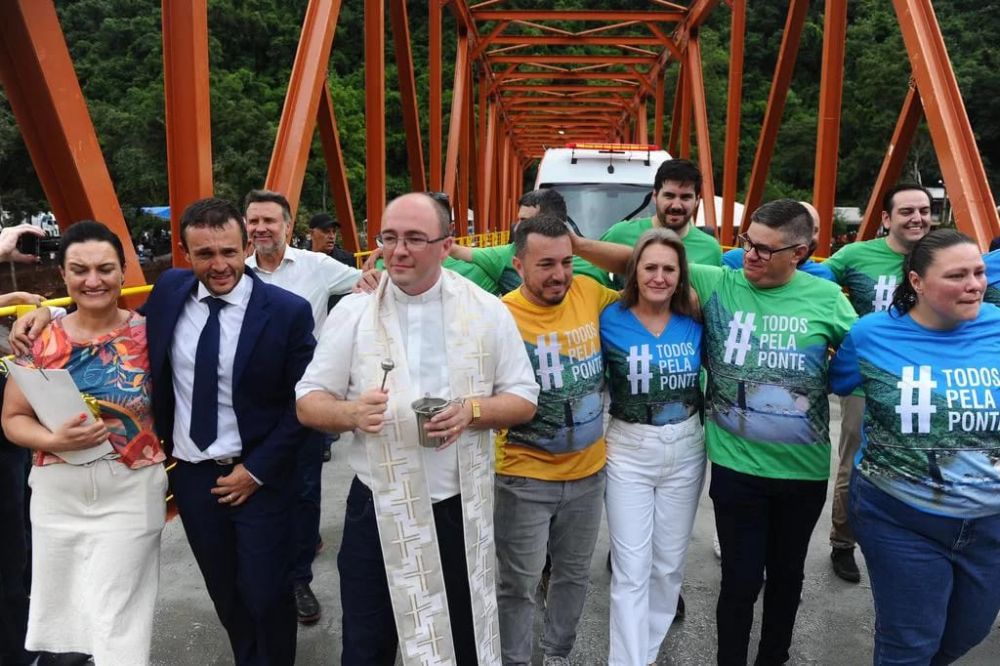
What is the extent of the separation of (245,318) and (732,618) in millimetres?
2070

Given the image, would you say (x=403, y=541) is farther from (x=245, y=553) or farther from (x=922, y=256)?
(x=922, y=256)

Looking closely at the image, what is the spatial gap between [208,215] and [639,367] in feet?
5.20

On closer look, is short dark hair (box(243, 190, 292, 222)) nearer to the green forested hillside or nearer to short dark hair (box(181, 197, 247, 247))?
short dark hair (box(181, 197, 247, 247))

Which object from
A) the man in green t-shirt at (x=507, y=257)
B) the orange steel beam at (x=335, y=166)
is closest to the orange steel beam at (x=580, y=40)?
the orange steel beam at (x=335, y=166)

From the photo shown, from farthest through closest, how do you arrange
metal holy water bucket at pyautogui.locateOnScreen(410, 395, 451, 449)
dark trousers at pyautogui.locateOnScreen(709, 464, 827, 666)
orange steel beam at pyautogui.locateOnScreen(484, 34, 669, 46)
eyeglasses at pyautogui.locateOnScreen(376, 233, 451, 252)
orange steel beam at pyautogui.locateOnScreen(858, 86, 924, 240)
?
orange steel beam at pyautogui.locateOnScreen(484, 34, 669, 46), orange steel beam at pyautogui.locateOnScreen(858, 86, 924, 240), dark trousers at pyautogui.locateOnScreen(709, 464, 827, 666), eyeglasses at pyautogui.locateOnScreen(376, 233, 451, 252), metal holy water bucket at pyautogui.locateOnScreen(410, 395, 451, 449)

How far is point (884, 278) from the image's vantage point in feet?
11.2

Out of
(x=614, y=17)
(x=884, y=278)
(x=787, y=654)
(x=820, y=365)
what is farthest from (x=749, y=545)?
(x=614, y=17)

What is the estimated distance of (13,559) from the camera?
2.63 m

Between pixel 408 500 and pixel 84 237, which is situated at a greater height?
pixel 84 237

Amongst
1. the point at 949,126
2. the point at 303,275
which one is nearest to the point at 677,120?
the point at 949,126

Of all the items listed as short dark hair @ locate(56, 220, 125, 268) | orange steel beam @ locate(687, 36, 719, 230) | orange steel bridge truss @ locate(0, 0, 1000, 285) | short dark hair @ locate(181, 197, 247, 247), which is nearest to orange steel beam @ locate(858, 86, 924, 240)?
orange steel bridge truss @ locate(0, 0, 1000, 285)

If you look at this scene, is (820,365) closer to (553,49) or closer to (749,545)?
(749,545)

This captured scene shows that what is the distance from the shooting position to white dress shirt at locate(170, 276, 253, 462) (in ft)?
7.57

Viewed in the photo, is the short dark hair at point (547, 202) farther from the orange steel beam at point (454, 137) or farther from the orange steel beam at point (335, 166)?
the orange steel beam at point (454, 137)
